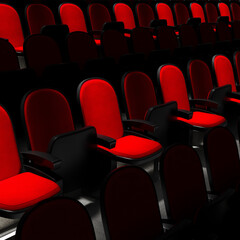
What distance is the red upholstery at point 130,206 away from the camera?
0.27 m

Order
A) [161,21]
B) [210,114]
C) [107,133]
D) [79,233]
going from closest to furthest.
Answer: [79,233]
[107,133]
[210,114]
[161,21]

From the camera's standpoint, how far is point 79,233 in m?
0.24

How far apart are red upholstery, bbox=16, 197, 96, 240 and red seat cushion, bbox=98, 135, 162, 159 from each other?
168 millimetres

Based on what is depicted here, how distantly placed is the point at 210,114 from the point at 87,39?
0.25 metres

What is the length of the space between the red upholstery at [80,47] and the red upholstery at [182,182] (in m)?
0.32

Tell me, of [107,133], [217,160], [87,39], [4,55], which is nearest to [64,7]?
[87,39]

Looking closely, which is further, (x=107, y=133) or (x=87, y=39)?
(x=87, y=39)

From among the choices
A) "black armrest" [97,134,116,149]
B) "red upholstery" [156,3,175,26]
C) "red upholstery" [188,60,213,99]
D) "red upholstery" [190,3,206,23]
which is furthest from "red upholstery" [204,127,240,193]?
"red upholstery" [190,3,206,23]

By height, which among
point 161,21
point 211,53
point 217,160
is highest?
point 161,21

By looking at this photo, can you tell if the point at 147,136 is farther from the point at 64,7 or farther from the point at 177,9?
the point at 177,9

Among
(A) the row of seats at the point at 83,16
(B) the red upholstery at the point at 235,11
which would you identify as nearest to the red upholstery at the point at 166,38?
(A) the row of seats at the point at 83,16

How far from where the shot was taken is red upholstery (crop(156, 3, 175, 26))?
1.04 metres

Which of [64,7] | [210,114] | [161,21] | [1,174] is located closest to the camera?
[1,174]

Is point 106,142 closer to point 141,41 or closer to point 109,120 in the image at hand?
point 109,120
